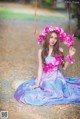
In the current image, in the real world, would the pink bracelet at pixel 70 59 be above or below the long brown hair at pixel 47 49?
below

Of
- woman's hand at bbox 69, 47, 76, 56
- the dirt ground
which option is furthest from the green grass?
woman's hand at bbox 69, 47, 76, 56

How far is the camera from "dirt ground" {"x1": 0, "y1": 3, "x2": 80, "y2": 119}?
7.74 feet

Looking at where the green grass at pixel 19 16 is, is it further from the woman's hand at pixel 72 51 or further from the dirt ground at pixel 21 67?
the woman's hand at pixel 72 51

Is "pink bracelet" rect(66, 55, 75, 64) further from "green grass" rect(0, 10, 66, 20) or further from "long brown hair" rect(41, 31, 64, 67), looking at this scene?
"green grass" rect(0, 10, 66, 20)

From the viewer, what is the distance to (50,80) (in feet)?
7.79

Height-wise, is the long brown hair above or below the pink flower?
above

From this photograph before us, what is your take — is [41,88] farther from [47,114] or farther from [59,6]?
[59,6]

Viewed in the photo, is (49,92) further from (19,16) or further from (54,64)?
(19,16)

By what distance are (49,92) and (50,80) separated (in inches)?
2.5

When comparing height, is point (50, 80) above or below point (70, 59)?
below

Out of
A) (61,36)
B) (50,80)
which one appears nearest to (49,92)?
(50,80)

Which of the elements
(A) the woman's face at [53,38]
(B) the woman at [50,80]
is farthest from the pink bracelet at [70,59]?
(A) the woman's face at [53,38]

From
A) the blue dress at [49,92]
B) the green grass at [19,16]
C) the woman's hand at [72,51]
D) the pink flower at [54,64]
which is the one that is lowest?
the blue dress at [49,92]

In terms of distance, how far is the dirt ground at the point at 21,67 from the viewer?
2359 millimetres
